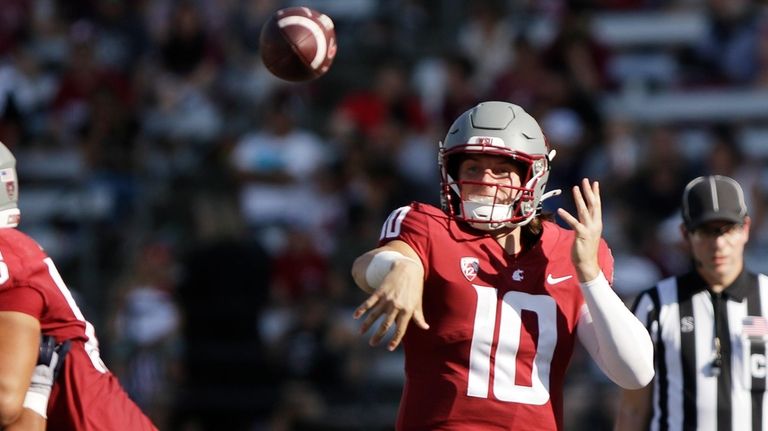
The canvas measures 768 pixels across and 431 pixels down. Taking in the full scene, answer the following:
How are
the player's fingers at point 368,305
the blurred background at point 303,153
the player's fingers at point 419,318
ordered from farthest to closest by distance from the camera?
the blurred background at point 303,153 < the player's fingers at point 419,318 < the player's fingers at point 368,305

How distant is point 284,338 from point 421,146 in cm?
179

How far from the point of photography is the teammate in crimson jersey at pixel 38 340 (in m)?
4.23

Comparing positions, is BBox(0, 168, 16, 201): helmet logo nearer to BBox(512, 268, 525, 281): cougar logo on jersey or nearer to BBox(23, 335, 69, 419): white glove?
BBox(23, 335, 69, 419): white glove

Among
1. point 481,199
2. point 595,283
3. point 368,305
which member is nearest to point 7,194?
point 368,305

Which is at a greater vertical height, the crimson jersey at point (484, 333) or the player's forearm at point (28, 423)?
the crimson jersey at point (484, 333)

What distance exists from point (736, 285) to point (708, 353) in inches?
11.9

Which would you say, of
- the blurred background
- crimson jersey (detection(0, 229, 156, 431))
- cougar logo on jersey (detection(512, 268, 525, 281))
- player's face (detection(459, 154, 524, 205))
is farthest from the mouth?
the blurred background

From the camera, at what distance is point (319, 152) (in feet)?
33.5

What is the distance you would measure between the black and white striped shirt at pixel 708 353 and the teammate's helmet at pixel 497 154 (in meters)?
1.09

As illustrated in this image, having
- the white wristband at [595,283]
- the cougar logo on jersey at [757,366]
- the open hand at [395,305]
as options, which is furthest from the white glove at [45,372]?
the cougar logo on jersey at [757,366]

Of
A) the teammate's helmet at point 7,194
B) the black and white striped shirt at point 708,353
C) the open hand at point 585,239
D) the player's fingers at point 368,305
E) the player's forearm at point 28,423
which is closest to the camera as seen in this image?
the player's fingers at point 368,305

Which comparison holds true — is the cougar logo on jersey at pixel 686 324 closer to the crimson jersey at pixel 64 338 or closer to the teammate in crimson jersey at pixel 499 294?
the teammate in crimson jersey at pixel 499 294

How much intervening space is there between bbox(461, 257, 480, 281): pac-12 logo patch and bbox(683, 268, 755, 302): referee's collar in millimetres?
1375

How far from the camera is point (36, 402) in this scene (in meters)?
4.40
